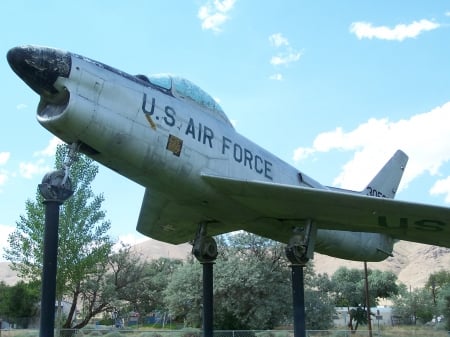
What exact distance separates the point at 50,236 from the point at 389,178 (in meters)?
12.2

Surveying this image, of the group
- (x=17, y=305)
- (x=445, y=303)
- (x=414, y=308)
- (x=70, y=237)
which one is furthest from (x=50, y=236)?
(x=414, y=308)

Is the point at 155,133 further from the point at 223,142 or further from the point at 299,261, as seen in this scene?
the point at 299,261

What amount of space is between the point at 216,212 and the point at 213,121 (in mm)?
2206

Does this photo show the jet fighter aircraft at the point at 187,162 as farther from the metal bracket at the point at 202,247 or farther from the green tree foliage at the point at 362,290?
the green tree foliage at the point at 362,290

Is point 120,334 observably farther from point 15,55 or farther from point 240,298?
point 15,55

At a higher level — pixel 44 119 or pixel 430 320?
pixel 44 119

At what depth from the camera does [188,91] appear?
10242 mm

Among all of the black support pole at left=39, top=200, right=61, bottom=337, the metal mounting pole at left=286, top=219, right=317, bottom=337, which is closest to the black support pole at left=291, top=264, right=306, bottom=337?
the metal mounting pole at left=286, top=219, right=317, bottom=337

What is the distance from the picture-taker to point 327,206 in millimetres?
10859

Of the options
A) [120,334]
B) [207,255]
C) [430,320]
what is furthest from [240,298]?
[430,320]

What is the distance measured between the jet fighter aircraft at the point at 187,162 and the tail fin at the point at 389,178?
2.92 meters

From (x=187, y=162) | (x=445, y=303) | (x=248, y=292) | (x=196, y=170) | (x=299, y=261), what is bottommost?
(x=445, y=303)

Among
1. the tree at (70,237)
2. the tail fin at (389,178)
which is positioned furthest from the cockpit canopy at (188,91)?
the tree at (70,237)

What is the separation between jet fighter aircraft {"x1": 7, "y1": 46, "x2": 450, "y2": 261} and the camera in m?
8.11
